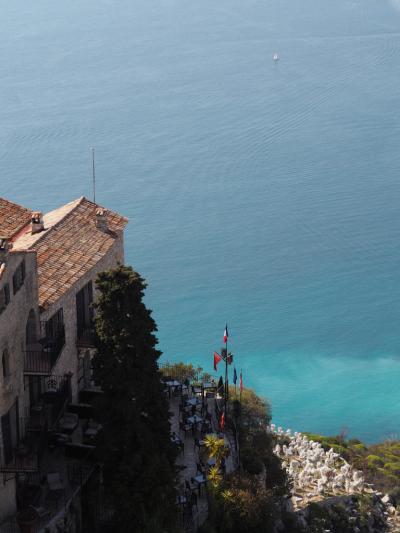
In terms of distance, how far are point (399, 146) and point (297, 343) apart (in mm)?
42508

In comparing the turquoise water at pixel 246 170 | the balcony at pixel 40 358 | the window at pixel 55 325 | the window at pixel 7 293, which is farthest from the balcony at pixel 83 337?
the turquoise water at pixel 246 170

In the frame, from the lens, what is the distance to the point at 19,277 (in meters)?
29.8

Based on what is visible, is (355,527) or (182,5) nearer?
(355,527)

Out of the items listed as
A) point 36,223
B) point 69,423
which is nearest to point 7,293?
point 69,423

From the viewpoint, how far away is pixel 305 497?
44.1 metres

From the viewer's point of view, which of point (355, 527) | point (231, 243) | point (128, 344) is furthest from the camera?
point (231, 243)

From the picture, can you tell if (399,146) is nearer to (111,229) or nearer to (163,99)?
(163,99)

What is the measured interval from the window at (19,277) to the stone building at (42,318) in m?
0.03

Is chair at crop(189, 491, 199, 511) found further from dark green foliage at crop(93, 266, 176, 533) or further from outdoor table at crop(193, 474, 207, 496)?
dark green foliage at crop(93, 266, 176, 533)

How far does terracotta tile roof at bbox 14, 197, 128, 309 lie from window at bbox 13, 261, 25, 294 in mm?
2201

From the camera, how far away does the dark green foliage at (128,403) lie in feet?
99.4

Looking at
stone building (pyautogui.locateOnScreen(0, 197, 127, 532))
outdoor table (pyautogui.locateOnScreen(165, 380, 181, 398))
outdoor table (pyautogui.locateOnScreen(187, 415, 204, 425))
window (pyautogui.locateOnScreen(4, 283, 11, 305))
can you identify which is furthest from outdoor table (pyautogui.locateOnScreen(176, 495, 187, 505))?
window (pyautogui.locateOnScreen(4, 283, 11, 305))

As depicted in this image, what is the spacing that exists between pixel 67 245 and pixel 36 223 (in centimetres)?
151

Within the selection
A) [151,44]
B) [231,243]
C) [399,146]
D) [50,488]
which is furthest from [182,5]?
[50,488]
